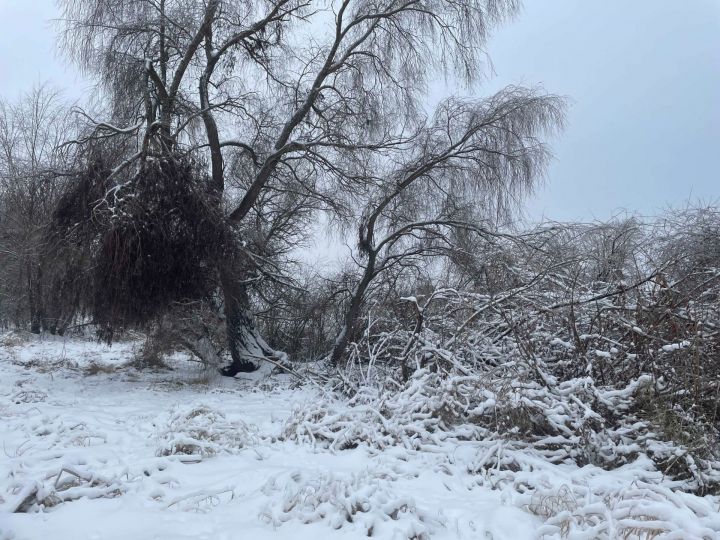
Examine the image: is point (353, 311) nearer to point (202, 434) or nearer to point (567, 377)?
point (567, 377)

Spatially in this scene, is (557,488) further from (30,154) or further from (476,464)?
(30,154)

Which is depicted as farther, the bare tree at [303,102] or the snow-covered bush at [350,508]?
the bare tree at [303,102]

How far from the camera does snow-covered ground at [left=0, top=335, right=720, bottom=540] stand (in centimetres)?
304

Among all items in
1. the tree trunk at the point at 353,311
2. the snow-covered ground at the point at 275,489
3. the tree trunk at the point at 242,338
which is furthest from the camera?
the tree trunk at the point at 353,311

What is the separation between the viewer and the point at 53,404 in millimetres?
6637

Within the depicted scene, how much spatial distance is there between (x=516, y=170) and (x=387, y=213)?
2760 mm

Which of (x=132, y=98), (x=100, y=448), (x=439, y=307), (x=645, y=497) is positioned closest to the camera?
(x=645, y=497)

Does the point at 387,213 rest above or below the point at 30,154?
below

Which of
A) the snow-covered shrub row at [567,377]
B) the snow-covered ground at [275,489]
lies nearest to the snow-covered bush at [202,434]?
the snow-covered ground at [275,489]

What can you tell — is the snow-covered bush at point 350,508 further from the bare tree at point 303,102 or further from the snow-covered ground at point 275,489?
the bare tree at point 303,102

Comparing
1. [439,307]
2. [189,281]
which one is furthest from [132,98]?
[439,307]

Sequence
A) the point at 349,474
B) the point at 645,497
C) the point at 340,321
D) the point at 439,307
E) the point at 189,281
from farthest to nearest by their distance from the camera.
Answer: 1. the point at 340,321
2. the point at 189,281
3. the point at 439,307
4. the point at 349,474
5. the point at 645,497

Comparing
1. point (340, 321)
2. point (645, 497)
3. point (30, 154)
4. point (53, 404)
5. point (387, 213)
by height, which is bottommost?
point (53, 404)

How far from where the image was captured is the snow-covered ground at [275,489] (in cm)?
304
